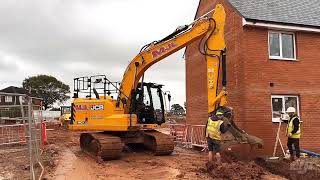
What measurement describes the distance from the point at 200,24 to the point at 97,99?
15.1 ft

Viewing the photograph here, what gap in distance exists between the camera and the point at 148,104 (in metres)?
15.5

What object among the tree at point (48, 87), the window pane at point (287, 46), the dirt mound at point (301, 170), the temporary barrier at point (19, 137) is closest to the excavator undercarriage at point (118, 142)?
the temporary barrier at point (19, 137)

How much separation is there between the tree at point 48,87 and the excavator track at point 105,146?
75596mm

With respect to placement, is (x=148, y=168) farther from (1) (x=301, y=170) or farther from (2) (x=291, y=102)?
(2) (x=291, y=102)

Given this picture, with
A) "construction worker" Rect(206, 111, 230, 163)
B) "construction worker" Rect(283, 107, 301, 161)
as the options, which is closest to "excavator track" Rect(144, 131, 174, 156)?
"construction worker" Rect(206, 111, 230, 163)

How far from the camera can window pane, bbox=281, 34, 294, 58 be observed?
53.7 feet

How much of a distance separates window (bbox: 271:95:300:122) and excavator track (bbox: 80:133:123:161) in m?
5.96

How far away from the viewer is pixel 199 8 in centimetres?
2041

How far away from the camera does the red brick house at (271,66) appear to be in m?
15.4

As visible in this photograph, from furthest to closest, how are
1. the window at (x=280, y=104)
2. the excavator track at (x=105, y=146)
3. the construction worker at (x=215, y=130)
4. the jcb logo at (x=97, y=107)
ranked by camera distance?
the window at (x=280, y=104)
the jcb logo at (x=97, y=107)
the excavator track at (x=105, y=146)
the construction worker at (x=215, y=130)

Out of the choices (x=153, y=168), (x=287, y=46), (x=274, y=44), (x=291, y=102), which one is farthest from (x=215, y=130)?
(x=287, y=46)

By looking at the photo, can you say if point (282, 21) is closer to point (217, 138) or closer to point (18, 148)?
point (217, 138)

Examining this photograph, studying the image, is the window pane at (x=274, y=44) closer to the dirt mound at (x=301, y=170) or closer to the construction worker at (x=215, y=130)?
the dirt mound at (x=301, y=170)

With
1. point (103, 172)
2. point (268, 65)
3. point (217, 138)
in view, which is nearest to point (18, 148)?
point (103, 172)
